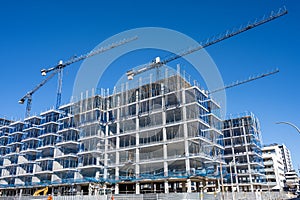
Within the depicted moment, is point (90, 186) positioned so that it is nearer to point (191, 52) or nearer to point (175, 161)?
point (175, 161)

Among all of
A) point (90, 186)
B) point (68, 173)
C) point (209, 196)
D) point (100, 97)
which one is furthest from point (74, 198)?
point (100, 97)

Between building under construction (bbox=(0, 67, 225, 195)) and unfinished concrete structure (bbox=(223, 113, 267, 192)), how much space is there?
15.7 metres

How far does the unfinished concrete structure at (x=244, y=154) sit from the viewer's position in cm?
6419

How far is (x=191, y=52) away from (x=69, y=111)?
99.8 ft

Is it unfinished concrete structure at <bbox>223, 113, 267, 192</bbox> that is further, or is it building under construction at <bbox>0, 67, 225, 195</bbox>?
unfinished concrete structure at <bbox>223, 113, 267, 192</bbox>

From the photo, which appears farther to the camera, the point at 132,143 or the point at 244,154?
the point at 244,154

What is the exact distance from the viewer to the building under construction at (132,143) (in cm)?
4481

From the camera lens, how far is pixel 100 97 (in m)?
57.1

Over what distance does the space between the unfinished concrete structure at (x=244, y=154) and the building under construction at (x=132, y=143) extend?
1572 cm

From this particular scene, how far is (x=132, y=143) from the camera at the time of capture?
50.6m

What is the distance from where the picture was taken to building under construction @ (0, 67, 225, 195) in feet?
147

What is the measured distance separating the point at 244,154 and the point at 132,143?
31.7m

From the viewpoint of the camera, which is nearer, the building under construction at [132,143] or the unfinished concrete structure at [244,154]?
the building under construction at [132,143]

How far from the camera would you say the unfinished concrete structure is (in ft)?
211
